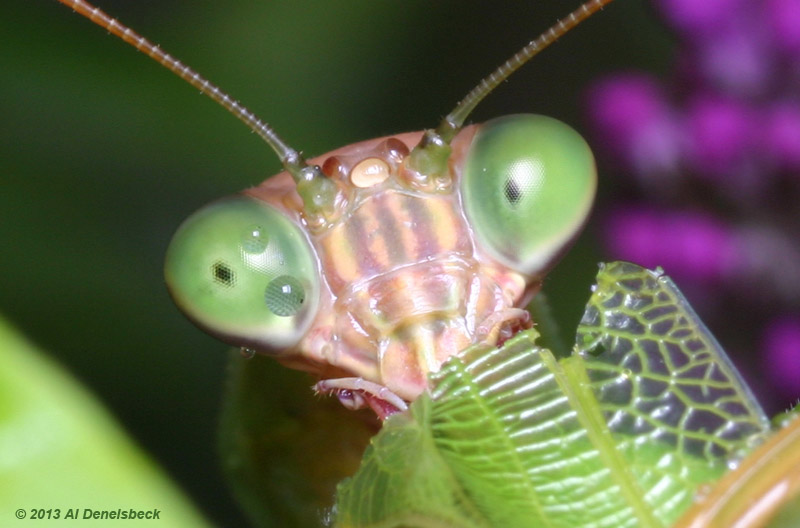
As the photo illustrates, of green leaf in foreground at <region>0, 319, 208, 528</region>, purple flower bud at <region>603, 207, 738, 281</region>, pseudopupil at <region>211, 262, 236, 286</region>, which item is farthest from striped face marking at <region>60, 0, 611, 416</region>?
purple flower bud at <region>603, 207, 738, 281</region>

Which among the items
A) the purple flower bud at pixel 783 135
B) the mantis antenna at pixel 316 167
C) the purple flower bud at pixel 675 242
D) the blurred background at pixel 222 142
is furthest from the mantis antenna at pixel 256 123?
the purple flower bud at pixel 783 135

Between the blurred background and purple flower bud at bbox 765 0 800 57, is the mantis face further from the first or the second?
purple flower bud at bbox 765 0 800 57

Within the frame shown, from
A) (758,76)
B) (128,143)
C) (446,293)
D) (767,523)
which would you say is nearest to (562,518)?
(767,523)

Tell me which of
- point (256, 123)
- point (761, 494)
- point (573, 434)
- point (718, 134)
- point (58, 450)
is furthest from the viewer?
point (718, 134)

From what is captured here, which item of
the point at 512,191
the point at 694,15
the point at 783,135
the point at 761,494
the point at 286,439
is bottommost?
the point at 761,494

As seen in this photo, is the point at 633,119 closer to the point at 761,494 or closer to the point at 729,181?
the point at 729,181

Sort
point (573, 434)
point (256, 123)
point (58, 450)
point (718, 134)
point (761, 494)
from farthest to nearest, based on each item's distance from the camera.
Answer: point (718, 134), point (256, 123), point (58, 450), point (573, 434), point (761, 494)

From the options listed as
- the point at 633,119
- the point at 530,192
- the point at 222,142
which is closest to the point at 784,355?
the point at 633,119
